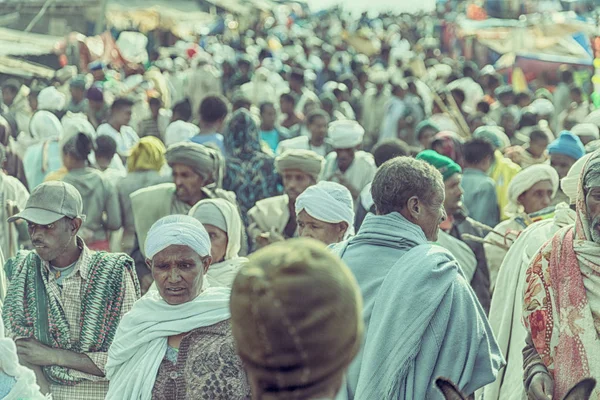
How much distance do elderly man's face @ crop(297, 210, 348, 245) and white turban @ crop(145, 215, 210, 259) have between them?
1073 mm

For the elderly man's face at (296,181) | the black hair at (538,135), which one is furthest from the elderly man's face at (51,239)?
the black hair at (538,135)

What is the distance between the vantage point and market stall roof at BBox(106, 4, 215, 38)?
28703 mm

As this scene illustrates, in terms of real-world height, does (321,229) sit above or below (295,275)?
below

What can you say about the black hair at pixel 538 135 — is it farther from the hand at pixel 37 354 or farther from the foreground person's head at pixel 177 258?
the hand at pixel 37 354

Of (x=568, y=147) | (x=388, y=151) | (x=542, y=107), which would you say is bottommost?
(x=542, y=107)

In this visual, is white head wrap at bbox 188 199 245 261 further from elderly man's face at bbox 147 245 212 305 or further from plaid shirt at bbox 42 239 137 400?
elderly man's face at bbox 147 245 212 305

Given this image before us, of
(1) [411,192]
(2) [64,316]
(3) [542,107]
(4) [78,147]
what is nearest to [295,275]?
(1) [411,192]

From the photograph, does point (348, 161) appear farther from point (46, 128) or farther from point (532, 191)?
point (46, 128)

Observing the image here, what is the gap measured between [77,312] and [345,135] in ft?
14.1

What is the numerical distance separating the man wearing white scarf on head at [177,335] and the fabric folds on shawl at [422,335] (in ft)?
1.67

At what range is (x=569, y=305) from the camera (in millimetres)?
4145

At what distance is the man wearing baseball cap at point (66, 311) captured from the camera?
194 inches

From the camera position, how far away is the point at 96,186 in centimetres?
816

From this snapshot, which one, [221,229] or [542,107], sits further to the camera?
[542,107]
